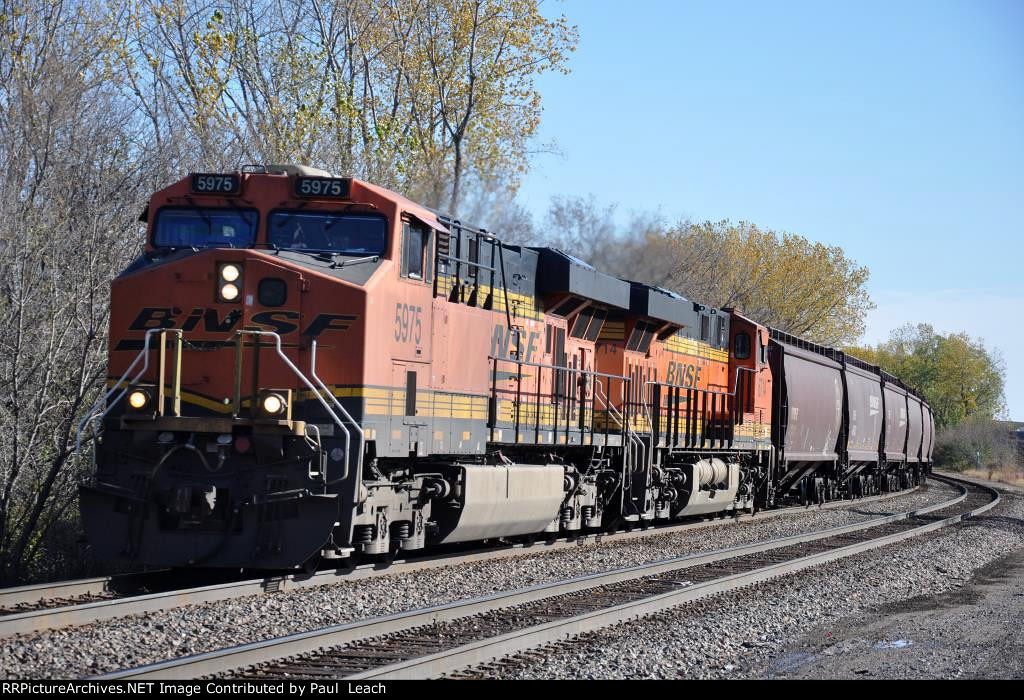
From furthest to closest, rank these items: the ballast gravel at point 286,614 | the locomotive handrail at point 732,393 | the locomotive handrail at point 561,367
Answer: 1. the locomotive handrail at point 732,393
2. the locomotive handrail at point 561,367
3. the ballast gravel at point 286,614

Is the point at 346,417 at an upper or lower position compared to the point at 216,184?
lower

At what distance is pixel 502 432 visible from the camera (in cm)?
1290

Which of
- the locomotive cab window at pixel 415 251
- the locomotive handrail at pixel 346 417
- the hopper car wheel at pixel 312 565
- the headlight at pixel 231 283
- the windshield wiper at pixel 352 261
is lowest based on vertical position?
the hopper car wheel at pixel 312 565

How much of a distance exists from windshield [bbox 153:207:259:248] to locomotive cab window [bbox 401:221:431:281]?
4.68 ft

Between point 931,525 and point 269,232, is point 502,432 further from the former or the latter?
point 931,525

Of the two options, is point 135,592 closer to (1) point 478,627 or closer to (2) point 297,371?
(2) point 297,371

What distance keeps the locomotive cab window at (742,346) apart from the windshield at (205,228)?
1344 centimetres

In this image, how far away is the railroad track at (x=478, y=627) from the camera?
6617 millimetres

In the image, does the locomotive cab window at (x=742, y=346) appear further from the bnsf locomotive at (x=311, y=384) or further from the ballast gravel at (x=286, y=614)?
the bnsf locomotive at (x=311, y=384)

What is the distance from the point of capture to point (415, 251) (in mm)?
10742

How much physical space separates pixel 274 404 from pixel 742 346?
14.0 meters

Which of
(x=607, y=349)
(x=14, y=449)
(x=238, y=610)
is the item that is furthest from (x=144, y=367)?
(x=607, y=349)

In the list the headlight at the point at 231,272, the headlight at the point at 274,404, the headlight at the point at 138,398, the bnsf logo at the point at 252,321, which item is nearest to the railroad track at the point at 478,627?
the headlight at the point at 274,404

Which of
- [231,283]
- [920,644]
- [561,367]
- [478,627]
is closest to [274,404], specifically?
[231,283]
